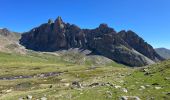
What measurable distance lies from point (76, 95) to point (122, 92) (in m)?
6.55

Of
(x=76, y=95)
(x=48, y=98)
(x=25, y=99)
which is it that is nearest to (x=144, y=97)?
(x=76, y=95)

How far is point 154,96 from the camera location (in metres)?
32.2

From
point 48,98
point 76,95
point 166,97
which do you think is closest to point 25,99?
point 48,98

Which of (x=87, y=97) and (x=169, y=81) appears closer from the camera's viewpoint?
(x=87, y=97)

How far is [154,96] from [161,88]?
4.18m

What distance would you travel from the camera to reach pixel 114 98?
109 ft

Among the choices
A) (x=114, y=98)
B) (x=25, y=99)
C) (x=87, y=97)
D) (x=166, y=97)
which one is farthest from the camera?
(x=25, y=99)

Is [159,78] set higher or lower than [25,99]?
higher

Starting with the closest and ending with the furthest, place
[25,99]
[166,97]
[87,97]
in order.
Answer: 1. [166,97]
2. [87,97]
3. [25,99]

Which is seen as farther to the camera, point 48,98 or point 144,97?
point 48,98

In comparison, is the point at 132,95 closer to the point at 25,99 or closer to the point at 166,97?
the point at 166,97

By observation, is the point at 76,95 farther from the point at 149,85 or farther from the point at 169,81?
Result: the point at 169,81

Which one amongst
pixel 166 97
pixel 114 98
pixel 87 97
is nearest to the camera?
pixel 166 97

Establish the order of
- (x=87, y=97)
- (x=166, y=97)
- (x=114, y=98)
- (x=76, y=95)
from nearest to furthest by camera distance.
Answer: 1. (x=166, y=97)
2. (x=114, y=98)
3. (x=87, y=97)
4. (x=76, y=95)
